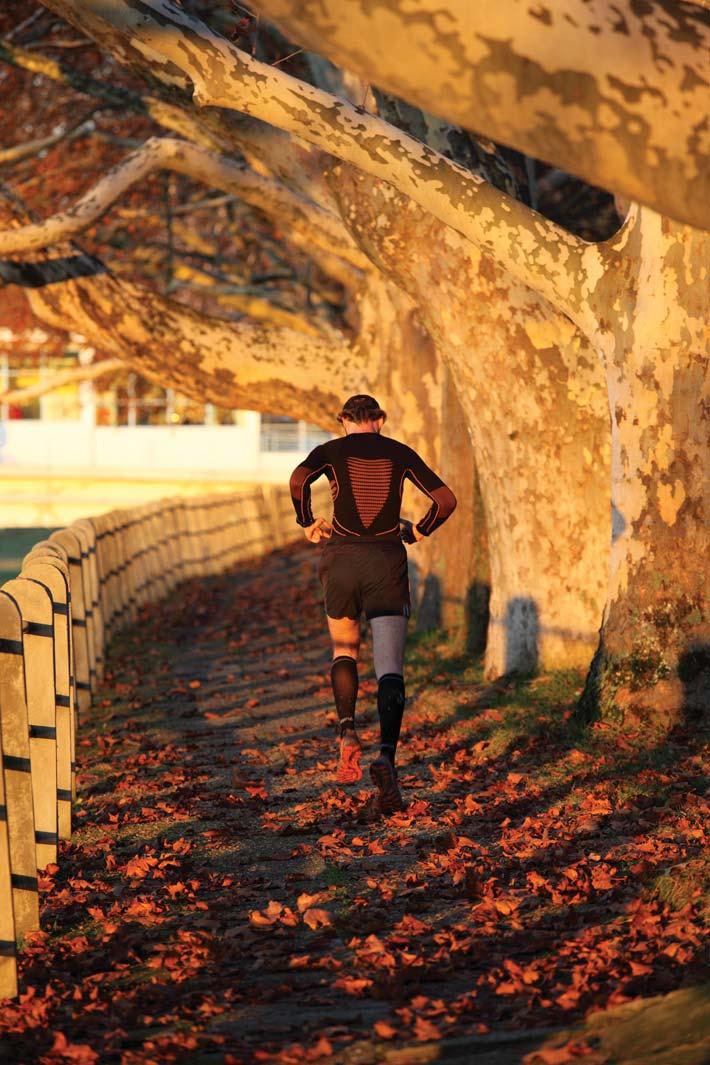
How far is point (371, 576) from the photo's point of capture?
885 cm

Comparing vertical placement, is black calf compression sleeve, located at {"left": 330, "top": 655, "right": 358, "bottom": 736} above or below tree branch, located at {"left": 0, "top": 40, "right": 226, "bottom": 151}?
below

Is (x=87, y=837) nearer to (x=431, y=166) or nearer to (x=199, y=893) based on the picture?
(x=199, y=893)

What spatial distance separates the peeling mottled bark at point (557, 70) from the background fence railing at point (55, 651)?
8.82ft

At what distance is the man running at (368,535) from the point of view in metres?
8.76

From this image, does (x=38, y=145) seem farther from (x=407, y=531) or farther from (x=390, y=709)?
(x=390, y=709)

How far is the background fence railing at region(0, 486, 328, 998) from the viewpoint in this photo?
6.30 m

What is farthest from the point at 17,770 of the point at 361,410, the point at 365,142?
the point at 365,142

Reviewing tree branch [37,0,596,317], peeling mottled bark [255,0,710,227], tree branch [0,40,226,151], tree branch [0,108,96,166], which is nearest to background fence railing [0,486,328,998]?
peeling mottled bark [255,0,710,227]

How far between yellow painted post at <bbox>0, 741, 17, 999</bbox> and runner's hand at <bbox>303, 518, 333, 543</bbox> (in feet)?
10.7

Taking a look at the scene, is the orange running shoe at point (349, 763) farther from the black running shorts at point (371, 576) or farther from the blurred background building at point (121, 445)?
the blurred background building at point (121, 445)

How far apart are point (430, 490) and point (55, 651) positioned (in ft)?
6.94

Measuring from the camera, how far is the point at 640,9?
4715 mm

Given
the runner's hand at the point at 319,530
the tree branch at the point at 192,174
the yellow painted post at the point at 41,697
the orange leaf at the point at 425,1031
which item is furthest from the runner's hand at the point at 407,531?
the tree branch at the point at 192,174

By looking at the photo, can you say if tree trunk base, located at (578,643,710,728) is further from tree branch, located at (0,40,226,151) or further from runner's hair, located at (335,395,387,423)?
tree branch, located at (0,40,226,151)
